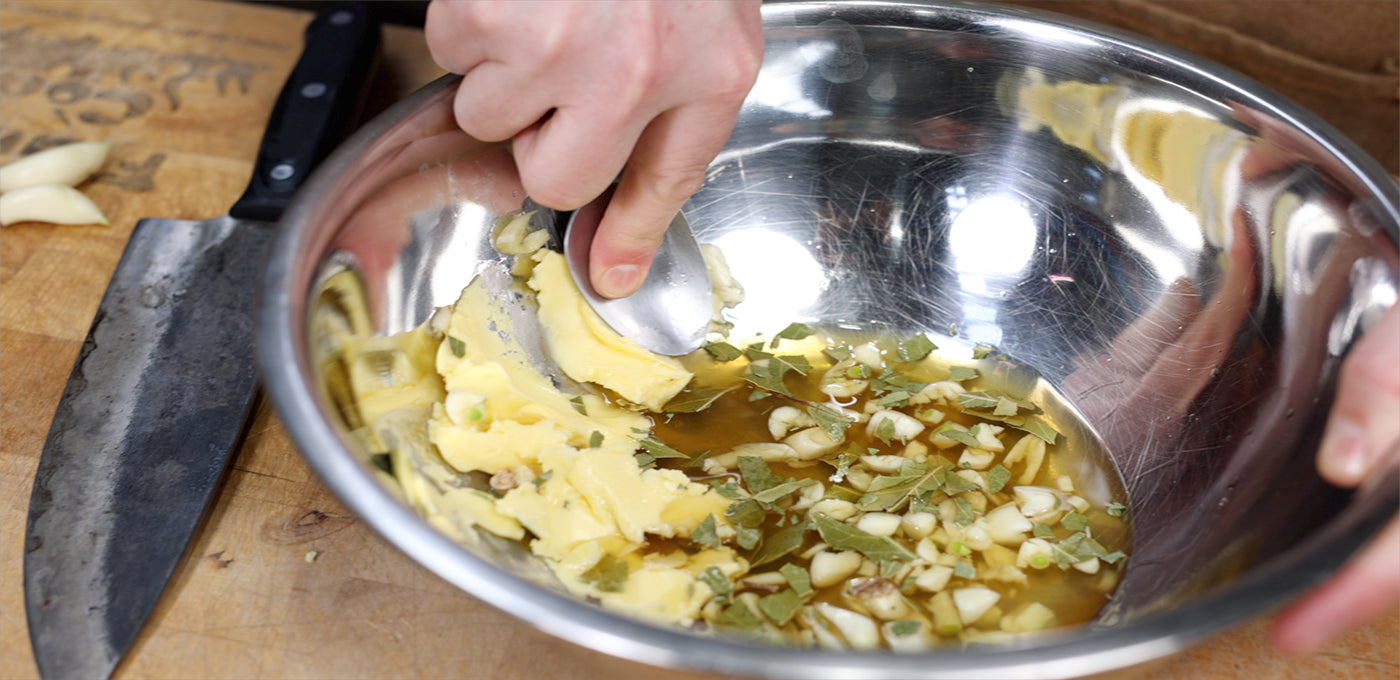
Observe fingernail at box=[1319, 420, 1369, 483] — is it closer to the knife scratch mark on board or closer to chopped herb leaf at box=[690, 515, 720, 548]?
chopped herb leaf at box=[690, 515, 720, 548]

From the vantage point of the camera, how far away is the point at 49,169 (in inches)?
47.8

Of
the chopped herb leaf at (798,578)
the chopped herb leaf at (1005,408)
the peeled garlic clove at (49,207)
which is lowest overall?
the peeled garlic clove at (49,207)

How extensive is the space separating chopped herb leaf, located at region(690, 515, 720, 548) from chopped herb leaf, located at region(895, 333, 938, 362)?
0.34 m

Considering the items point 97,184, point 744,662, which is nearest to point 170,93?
point 97,184

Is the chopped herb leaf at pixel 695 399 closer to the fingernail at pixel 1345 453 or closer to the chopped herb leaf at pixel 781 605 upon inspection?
the chopped herb leaf at pixel 781 605

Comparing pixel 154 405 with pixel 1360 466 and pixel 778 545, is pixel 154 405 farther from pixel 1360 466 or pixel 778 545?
pixel 1360 466

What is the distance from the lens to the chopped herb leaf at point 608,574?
2.67 ft

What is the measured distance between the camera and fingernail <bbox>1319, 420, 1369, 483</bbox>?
70 cm

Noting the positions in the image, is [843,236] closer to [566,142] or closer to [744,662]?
[566,142]

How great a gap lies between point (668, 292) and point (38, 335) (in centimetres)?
66

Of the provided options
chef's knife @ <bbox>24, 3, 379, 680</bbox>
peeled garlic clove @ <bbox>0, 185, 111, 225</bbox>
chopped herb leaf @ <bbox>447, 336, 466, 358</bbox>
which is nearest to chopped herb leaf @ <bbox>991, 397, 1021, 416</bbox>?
chopped herb leaf @ <bbox>447, 336, 466, 358</bbox>

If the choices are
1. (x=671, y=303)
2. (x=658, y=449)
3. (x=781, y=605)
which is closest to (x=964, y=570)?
(x=781, y=605)

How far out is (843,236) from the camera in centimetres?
117

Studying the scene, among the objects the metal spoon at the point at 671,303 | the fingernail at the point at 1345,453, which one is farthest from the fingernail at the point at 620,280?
the fingernail at the point at 1345,453
